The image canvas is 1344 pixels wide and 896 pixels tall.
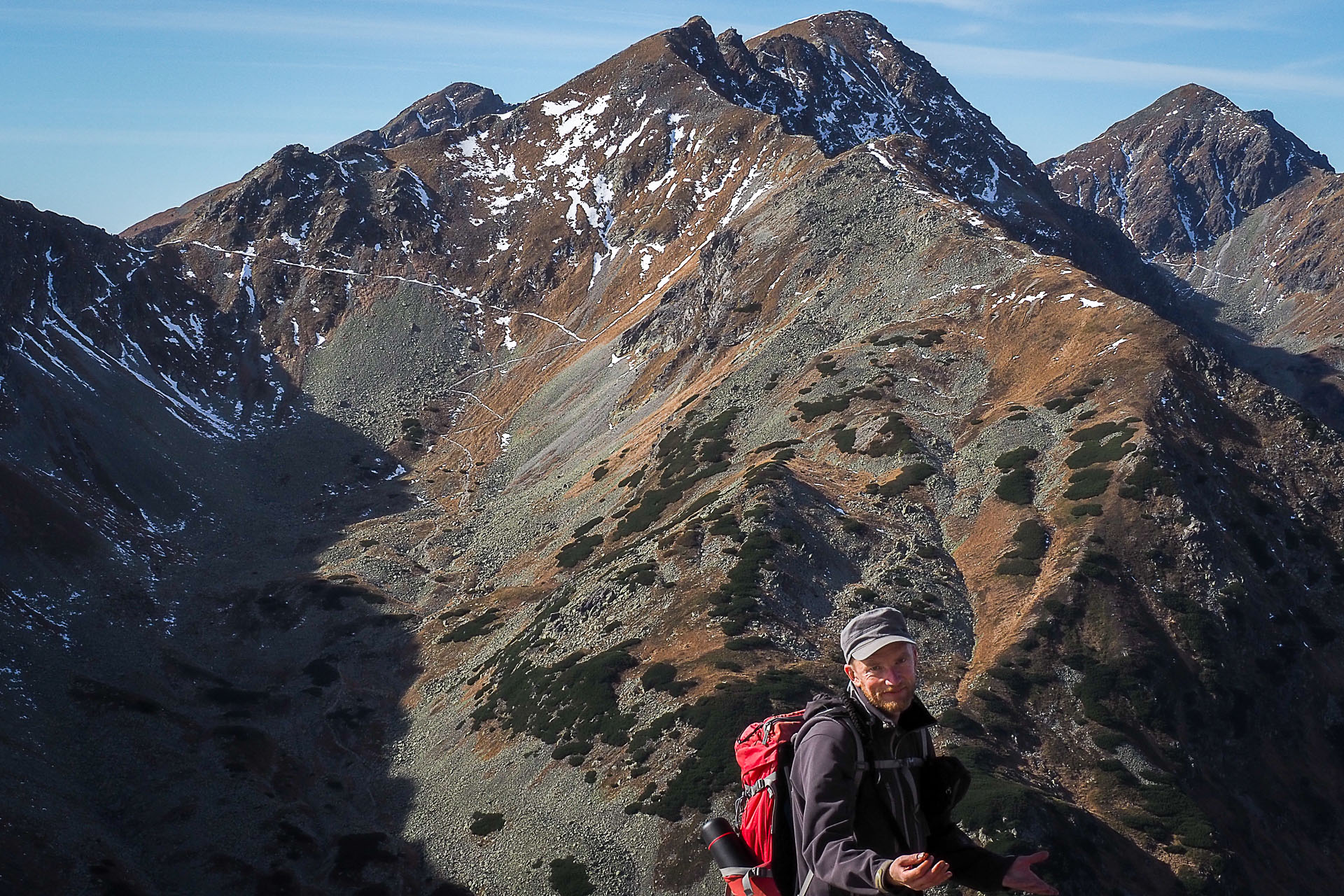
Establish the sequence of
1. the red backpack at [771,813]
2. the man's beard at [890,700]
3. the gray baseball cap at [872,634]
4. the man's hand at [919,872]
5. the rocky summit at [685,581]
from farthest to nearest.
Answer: the rocky summit at [685,581], the red backpack at [771,813], the man's beard at [890,700], the gray baseball cap at [872,634], the man's hand at [919,872]

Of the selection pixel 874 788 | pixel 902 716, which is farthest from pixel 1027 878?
pixel 902 716

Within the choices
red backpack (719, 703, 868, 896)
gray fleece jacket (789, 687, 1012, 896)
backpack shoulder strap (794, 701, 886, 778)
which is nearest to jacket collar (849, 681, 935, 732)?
gray fleece jacket (789, 687, 1012, 896)

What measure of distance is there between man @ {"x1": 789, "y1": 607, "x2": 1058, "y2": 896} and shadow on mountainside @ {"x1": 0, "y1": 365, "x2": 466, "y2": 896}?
4646 centimetres

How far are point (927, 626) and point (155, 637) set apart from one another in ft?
213

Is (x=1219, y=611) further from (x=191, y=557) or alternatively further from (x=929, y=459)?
(x=191, y=557)

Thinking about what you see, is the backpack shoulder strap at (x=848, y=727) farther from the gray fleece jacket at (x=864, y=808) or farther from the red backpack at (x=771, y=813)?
the red backpack at (x=771, y=813)

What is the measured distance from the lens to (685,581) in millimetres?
62625

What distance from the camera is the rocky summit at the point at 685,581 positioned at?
158 ft

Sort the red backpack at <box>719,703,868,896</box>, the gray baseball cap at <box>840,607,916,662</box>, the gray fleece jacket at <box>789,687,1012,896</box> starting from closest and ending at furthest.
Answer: the gray fleece jacket at <box>789,687,1012,896</box>
the gray baseball cap at <box>840,607,916,662</box>
the red backpack at <box>719,703,868,896</box>

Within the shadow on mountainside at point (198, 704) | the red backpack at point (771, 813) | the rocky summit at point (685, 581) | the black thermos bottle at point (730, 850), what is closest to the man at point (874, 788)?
the red backpack at point (771, 813)

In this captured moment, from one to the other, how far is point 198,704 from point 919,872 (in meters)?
78.5

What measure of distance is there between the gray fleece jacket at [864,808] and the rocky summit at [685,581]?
3259 cm

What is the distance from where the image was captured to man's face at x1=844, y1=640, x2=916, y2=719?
758 cm

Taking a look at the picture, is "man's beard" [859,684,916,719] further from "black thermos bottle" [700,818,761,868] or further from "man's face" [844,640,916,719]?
"black thermos bottle" [700,818,761,868]
